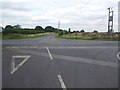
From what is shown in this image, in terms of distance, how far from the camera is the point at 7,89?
4.84 meters

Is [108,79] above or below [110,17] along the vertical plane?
below

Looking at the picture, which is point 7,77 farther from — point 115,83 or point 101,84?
point 115,83

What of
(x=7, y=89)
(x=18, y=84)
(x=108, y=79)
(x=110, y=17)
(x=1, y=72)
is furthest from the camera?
(x=110, y=17)

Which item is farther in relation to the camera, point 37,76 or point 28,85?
point 37,76

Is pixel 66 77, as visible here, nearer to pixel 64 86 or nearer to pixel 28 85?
pixel 64 86

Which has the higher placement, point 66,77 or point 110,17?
point 110,17

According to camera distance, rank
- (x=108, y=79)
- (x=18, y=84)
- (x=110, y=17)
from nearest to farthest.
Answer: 1. (x=18, y=84)
2. (x=108, y=79)
3. (x=110, y=17)

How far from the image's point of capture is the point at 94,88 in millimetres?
4848

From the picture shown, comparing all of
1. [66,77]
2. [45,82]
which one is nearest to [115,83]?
[66,77]

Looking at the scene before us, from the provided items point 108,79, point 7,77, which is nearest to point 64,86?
point 108,79

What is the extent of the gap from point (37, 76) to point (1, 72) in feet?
6.24

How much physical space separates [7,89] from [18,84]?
469 mm

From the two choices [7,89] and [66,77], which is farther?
[66,77]

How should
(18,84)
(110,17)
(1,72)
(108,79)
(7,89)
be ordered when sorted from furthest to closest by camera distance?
(110,17)
(1,72)
(108,79)
(18,84)
(7,89)
